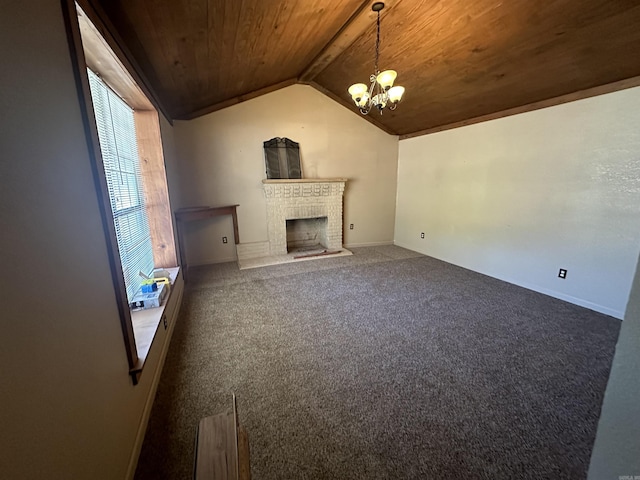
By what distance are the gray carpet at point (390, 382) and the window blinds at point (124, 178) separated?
737mm

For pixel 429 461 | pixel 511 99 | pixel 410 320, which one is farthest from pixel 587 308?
pixel 429 461

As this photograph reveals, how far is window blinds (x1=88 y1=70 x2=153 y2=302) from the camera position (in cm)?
183

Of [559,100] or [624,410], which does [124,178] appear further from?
[559,100]

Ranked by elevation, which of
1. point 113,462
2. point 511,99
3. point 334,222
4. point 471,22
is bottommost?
point 113,462

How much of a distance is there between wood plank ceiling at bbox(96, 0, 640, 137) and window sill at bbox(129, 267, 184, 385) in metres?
1.93

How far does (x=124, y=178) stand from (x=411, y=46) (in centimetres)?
317

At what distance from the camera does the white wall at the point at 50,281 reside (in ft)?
2.10

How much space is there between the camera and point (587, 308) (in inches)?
108

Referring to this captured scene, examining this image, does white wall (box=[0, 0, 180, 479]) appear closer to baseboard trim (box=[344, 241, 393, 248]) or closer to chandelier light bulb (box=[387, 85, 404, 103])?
chandelier light bulb (box=[387, 85, 404, 103])

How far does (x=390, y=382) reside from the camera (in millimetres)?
1777

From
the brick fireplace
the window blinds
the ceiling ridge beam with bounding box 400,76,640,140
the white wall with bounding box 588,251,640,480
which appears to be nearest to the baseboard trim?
the brick fireplace

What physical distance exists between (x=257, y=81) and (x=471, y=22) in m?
2.65

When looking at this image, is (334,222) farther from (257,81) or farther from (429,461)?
(429,461)

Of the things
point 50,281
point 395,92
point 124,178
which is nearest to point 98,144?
point 50,281
